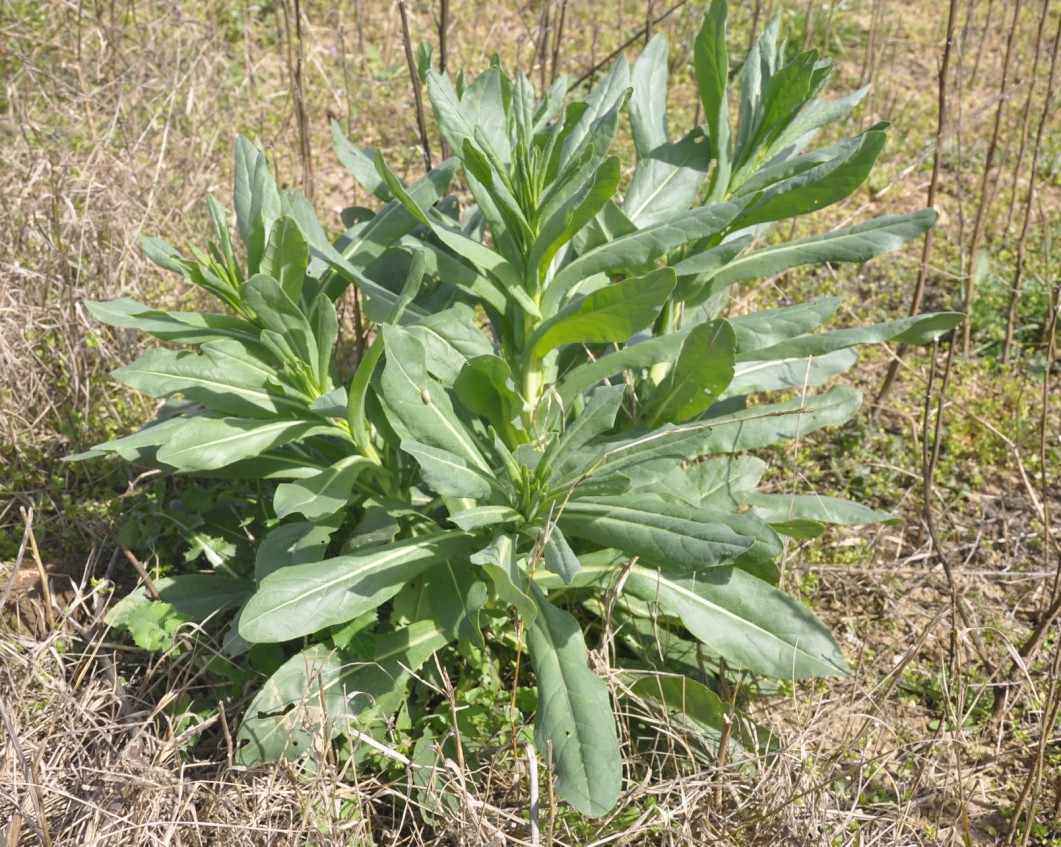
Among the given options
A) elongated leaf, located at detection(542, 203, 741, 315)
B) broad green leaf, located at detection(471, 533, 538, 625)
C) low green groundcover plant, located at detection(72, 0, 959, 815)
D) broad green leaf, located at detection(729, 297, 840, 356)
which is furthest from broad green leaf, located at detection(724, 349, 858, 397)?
broad green leaf, located at detection(471, 533, 538, 625)

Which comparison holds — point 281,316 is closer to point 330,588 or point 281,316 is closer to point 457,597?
point 330,588

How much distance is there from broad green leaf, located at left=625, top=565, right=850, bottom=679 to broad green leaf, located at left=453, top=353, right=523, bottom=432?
57cm

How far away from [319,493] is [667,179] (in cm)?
145

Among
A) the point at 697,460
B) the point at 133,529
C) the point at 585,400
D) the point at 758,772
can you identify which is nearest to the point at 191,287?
the point at 133,529

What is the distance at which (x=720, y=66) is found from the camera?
2797 millimetres

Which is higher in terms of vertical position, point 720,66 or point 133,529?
point 720,66

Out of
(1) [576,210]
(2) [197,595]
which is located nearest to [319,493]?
(2) [197,595]

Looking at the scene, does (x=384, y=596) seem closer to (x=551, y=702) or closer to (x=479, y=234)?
(x=551, y=702)

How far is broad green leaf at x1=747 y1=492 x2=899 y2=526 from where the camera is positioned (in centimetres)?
297

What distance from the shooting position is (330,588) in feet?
7.83

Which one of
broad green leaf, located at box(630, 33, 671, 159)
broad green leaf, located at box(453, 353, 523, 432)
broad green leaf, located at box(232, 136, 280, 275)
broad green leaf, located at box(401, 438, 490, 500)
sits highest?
broad green leaf, located at box(630, 33, 671, 159)

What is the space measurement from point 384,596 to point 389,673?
0.33 meters

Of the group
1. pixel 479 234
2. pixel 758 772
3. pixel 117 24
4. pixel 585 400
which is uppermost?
pixel 117 24

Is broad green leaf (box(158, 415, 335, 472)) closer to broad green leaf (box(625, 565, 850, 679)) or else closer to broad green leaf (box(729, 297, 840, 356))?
broad green leaf (box(625, 565, 850, 679))
